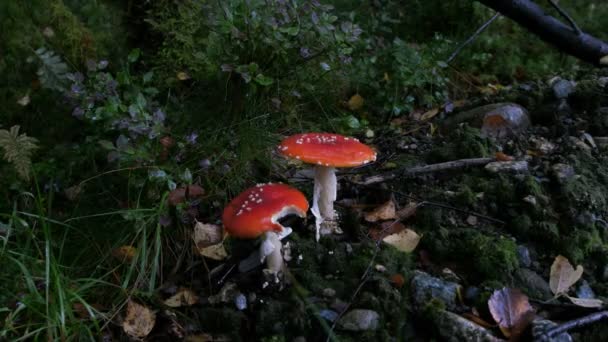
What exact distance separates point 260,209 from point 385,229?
2.67 ft

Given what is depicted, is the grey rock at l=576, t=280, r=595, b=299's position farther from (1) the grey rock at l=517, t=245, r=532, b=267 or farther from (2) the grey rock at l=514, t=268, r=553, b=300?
(1) the grey rock at l=517, t=245, r=532, b=267

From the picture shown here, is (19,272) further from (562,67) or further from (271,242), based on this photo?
(562,67)

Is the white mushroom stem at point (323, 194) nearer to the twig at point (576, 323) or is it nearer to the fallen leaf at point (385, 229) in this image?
the fallen leaf at point (385, 229)

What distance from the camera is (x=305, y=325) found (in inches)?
78.8

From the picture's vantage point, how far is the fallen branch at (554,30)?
3867 millimetres

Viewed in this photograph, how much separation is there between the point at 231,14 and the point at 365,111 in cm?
158

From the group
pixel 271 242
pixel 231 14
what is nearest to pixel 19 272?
pixel 271 242

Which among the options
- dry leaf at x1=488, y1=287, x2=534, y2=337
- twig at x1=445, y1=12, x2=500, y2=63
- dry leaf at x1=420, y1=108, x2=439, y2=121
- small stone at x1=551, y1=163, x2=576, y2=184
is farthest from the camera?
twig at x1=445, y1=12, x2=500, y2=63

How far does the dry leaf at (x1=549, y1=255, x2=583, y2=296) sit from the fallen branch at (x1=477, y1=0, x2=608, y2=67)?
239 centimetres

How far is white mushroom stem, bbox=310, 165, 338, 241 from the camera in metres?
2.37

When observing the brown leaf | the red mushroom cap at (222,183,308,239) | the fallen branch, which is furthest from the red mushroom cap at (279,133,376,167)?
the fallen branch

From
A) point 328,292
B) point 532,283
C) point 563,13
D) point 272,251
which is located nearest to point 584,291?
point 532,283

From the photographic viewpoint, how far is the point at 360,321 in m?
1.99

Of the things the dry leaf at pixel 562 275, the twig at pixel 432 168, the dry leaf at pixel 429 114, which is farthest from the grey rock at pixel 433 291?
the dry leaf at pixel 429 114
